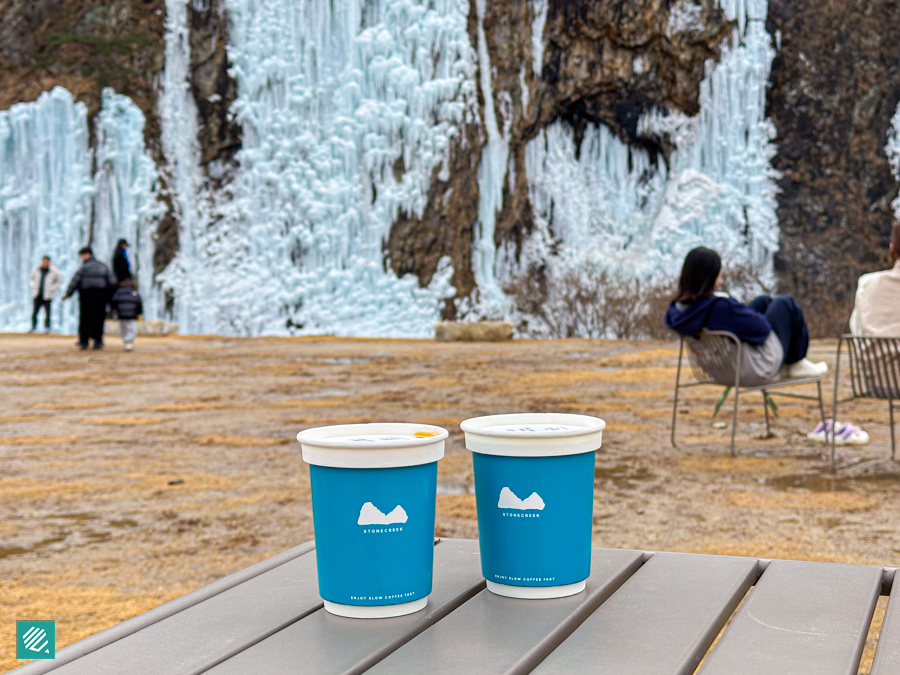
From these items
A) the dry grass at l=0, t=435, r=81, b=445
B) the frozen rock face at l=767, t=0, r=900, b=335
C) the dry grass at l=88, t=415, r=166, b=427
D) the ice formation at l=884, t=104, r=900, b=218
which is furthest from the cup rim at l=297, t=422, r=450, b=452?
the ice formation at l=884, t=104, r=900, b=218

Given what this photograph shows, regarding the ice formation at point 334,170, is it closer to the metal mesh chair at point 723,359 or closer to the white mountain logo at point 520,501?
the metal mesh chair at point 723,359

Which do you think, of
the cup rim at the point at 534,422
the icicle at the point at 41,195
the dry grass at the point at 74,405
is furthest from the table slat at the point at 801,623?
the icicle at the point at 41,195

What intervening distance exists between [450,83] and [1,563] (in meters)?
15.9

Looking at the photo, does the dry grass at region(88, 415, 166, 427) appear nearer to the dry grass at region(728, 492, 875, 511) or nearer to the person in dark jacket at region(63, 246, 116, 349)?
the dry grass at region(728, 492, 875, 511)

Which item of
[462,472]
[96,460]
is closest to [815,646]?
[462,472]

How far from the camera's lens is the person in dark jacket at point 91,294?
11.8 metres

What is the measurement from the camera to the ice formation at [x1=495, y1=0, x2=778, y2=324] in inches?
709

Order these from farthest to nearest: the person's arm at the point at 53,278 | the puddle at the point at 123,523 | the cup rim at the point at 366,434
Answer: the person's arm at the point at 53,278, the puddle at the point at 123,523, the cup rim at the point at 366,434

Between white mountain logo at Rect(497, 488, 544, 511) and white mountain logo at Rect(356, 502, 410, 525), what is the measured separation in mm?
132

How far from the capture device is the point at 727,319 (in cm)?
474

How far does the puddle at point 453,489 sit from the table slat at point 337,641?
285 cm

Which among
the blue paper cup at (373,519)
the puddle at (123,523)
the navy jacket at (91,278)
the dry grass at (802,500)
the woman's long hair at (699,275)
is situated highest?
the navy jacket at (91,278)

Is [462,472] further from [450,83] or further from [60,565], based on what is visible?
[450,83]

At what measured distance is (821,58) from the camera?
17844 mm
